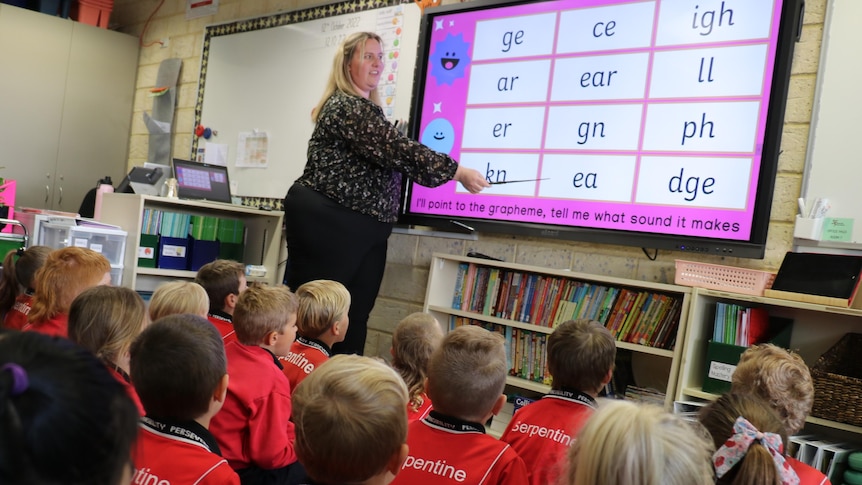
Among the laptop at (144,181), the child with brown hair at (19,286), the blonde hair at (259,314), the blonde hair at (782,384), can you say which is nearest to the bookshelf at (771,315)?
the blonde hair at (782,384)

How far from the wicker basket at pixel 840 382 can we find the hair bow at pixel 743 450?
1.38 meters

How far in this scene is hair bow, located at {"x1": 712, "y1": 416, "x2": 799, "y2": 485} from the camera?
1095 millimetres

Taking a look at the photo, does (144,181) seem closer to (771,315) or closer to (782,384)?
(771,315)

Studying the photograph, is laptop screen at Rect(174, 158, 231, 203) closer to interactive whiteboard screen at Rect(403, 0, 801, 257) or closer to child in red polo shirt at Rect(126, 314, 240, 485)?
interactive whiteboard screen at Rect(403, 0, 801, 257)

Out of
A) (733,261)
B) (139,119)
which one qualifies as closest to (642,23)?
(733,261)

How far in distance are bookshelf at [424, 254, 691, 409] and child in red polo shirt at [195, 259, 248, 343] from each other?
3.42ft

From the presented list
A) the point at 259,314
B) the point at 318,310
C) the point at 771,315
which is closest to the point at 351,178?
the point at 318,310

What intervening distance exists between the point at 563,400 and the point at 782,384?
1.73 ft

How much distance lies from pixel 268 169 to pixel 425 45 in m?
1.52

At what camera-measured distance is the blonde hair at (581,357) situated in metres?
1.83

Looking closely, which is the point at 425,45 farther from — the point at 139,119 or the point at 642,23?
the point at 139,119

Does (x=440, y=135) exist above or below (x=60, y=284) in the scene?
above

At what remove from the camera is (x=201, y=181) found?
4496mm

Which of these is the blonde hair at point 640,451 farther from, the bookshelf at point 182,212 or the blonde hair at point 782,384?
the bookshelf at point 182,212
